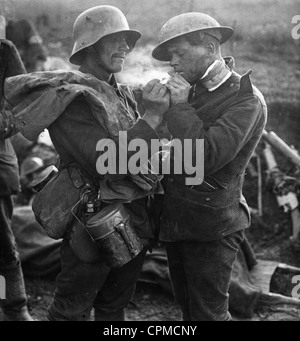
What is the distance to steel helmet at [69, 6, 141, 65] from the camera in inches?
119

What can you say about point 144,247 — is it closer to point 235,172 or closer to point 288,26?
point 235,172

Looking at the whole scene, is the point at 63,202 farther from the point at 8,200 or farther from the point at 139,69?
the point at 139,69

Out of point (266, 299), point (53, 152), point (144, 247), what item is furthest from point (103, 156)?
point (53, 152)

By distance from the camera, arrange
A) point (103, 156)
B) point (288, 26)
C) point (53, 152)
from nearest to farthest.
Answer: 1. point (103, 156)
2. point (288, 26)
3. point (53, 152)

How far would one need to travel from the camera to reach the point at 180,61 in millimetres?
3012

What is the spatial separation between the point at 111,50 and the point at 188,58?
1.58 feet

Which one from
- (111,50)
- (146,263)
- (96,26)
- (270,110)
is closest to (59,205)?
(111,50)

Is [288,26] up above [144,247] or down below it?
above

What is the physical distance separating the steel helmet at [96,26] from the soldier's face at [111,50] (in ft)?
0.20

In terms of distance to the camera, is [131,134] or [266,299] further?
[266,299]

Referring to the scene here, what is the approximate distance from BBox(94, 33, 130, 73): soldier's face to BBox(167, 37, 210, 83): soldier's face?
311 mm

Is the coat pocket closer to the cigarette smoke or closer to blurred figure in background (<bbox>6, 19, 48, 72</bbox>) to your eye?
the cigarette smoke

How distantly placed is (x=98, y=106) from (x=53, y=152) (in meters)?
3.84

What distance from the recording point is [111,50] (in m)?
3.09
